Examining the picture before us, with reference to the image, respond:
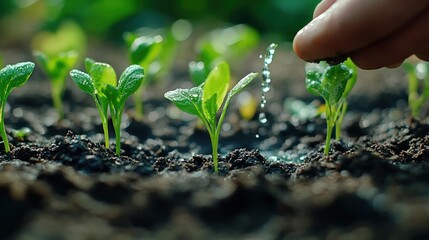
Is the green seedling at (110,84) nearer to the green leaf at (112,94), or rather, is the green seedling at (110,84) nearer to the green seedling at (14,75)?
the green leaf at (112,94)

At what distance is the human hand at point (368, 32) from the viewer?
1.92 meters

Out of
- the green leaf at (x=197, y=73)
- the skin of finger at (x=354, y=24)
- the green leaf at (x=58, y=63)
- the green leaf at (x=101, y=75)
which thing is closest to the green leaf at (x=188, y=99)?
the green leaf at (x=101, y=75)

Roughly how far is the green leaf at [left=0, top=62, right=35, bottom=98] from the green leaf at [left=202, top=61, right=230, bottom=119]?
639mm

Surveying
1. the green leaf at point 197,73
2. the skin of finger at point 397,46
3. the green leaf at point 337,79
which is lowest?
the skin of finger at point 397,46

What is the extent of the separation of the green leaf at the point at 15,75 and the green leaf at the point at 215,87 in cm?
64

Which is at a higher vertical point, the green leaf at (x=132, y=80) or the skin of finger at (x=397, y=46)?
the green leaf at (x=132, y=80)

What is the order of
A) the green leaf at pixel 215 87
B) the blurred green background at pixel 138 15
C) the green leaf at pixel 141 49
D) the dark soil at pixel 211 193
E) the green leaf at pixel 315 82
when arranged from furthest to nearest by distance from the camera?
the blurred green background at pixel 138 15 → the green leaf at pixel 141 49 → the green leaf at pixel 315 82 → the green leaf at pixel 215 87 → the dark soil at pixel 211 193

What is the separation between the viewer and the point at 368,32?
76.9 inches

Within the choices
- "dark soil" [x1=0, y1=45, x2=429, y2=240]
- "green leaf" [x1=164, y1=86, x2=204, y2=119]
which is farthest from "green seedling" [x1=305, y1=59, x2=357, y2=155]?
"green leaf" [x1=164, y1=86, x2=204, y2=119]

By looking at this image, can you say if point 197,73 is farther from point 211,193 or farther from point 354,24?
point 211,193

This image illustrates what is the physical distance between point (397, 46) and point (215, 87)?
2.00ft

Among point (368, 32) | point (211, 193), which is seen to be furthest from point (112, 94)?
point (368, 32)

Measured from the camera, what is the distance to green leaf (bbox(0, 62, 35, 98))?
231 centimetres

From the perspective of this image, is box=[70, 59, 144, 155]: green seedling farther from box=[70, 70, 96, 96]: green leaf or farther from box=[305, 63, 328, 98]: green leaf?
box=[305, 63, 328, 98]: green leaf
